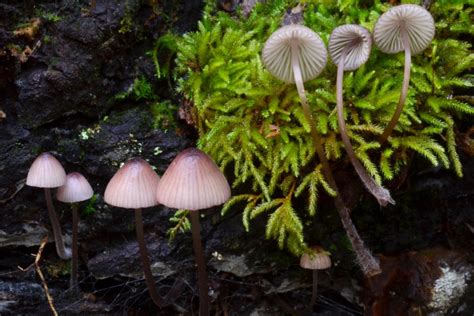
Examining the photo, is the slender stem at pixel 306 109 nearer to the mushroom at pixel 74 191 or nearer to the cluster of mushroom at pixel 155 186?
the cluster of mushroom at pixel 155 186

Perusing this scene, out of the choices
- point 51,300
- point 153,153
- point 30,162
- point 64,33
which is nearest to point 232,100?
point 153,153

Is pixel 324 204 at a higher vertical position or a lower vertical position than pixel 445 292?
higher

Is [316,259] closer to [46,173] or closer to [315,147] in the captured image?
[315,147]

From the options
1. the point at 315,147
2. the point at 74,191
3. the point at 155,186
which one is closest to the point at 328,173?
the point at 315,147

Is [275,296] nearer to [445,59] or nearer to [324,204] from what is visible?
[324,204]

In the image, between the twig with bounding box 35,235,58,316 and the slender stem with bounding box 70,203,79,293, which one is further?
the twig with bounding box 35,235,58,316

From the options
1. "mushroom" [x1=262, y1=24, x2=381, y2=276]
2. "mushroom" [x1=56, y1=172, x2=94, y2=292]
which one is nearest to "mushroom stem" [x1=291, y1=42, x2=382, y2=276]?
"mushroom" [x1=262, y1=24, x2=381, y2=276]

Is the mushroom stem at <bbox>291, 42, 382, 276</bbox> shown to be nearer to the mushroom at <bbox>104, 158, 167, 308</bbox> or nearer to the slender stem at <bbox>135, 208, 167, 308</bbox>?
the mushroom at <bbox>104, 158, 167, 308</bbox>

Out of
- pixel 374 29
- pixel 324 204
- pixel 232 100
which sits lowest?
pixel 324 204

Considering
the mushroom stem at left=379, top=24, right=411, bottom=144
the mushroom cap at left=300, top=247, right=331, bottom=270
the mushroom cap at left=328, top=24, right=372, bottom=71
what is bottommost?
the mushroom cap at left=300, top=247, right=331, bottom=270

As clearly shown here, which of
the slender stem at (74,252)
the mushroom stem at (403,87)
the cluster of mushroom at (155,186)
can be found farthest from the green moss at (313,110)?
the slender stem at (74,252)
